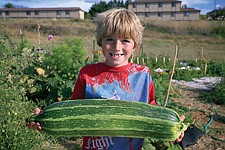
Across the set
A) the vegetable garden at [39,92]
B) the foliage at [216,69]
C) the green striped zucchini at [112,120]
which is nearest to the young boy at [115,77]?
the green striped zucchini at [112,120]

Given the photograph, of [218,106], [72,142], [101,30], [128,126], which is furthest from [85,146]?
[218,106]

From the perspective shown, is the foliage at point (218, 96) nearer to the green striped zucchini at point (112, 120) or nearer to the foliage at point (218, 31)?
the green striped zucchini at point (112, 120)

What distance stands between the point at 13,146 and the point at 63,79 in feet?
6.62

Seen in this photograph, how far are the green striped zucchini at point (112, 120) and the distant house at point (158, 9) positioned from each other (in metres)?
56.3

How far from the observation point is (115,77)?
1.82 m

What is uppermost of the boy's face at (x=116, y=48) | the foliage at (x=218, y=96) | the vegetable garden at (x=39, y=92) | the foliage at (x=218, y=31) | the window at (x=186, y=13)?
the window at (x=186, y=13)

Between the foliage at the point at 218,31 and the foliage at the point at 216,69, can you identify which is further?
the foliage at the point at 218,31

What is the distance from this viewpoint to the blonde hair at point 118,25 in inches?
65.7

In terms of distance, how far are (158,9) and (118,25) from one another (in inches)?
2322

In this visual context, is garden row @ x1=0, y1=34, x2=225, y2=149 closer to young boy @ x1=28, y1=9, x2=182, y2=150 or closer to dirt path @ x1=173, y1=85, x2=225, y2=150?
dirt path @ x1=173, y1=85, x2=225, y2=150

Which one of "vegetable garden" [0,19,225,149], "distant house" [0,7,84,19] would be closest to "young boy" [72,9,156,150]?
"vegetable garden" [0,19,225,149]

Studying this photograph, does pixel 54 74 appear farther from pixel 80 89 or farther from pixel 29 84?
pixel 80 89

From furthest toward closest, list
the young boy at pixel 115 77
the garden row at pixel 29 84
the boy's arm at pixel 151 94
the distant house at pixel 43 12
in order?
the distant house at pixel 43 12 → the garden row at pixel 29 84 → the boy's arm at pixel 151 94 → the young boy at pixel 115 77

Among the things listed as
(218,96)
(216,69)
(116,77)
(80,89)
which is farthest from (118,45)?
(216,69)
